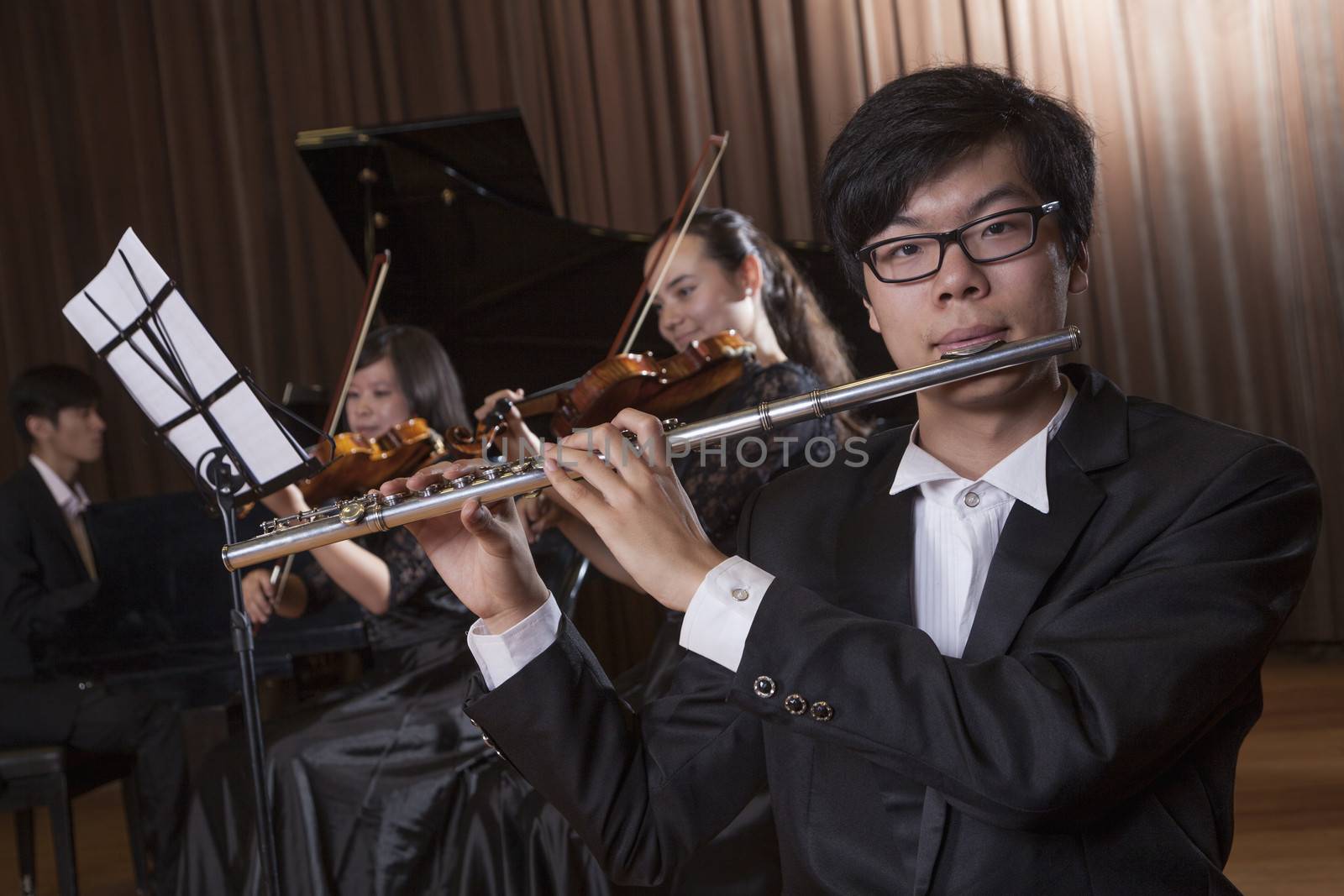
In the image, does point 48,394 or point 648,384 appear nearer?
point 648,384

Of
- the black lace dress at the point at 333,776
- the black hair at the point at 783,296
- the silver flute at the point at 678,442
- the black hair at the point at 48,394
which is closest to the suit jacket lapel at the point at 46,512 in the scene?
the black hair at the point at 48,394

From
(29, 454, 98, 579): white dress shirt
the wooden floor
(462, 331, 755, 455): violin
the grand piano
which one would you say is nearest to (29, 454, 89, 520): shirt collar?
(29, 454, 98, 579): white dress shirt

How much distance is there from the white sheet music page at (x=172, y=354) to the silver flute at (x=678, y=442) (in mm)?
477

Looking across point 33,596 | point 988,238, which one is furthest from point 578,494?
point 33,596

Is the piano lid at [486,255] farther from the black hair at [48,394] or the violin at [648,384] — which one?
the black hair at [48,394]

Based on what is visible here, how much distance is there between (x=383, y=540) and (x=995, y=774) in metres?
2.13

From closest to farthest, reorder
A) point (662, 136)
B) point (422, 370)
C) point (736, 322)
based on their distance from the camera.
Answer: point (736, 322) → point (422, 370) → point (662, 136)

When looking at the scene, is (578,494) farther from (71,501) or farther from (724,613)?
(71,501)

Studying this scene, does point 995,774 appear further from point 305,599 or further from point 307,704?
point 305,599

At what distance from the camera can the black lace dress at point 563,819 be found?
184cm

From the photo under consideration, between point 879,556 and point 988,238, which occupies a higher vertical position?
point 988,238

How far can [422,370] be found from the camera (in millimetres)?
2908

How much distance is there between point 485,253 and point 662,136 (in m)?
1.86

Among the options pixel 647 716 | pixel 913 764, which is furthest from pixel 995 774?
pixel 647 716
